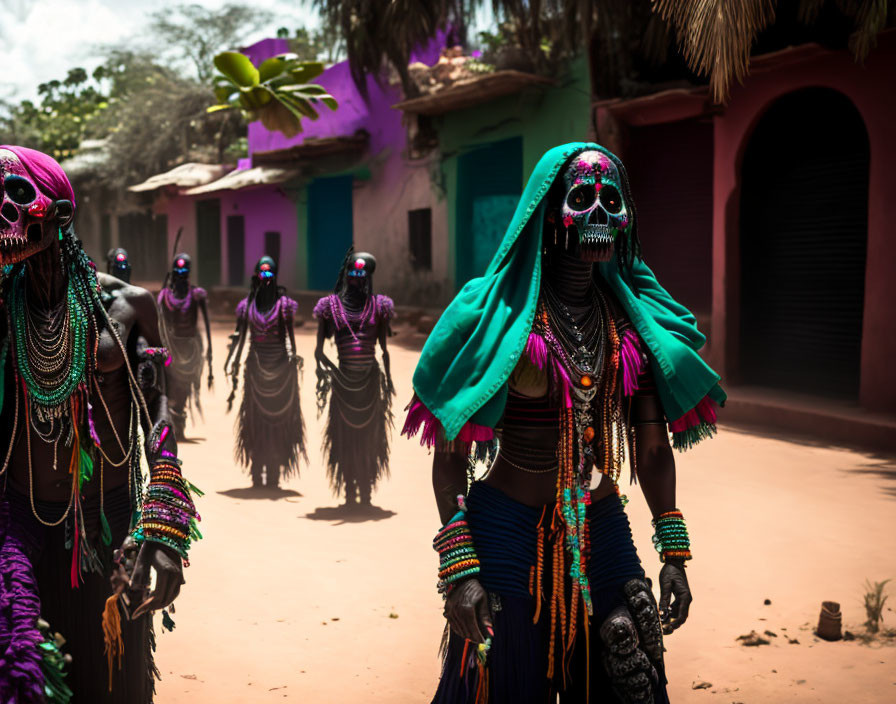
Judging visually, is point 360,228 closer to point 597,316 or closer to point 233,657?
point 233,657

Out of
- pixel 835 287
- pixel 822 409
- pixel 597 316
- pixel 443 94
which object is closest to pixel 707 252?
pixel 835 287

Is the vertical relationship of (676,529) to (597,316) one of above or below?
below

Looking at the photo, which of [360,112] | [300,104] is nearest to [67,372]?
[360,112]

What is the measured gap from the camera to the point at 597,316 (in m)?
2.80

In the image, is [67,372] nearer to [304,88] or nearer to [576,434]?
[576,434]

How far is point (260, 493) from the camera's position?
25.8ft

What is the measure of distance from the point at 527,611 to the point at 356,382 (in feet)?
16.6

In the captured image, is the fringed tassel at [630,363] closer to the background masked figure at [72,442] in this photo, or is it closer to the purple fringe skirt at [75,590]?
the background masked figure at [72,442]

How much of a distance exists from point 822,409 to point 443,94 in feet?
33.8

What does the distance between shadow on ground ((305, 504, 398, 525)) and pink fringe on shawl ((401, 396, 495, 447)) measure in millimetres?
4294

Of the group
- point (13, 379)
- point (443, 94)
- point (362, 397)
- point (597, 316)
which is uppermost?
point (443, 94)

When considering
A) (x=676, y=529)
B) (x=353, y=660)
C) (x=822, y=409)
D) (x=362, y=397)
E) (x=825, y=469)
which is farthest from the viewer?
(x=822, y=409)

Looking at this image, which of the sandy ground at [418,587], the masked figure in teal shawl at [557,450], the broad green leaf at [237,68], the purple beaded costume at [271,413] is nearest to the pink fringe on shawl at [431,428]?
the masked figure in teal shawl at [557,450]

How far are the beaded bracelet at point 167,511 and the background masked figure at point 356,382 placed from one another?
4.55 m
